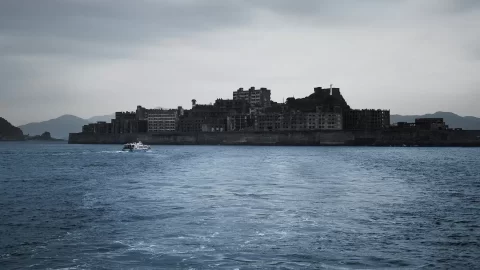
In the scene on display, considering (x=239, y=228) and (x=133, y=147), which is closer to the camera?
(x=239, y=228)

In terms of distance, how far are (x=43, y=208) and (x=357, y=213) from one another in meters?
20.2

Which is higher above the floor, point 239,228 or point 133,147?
point 133,147

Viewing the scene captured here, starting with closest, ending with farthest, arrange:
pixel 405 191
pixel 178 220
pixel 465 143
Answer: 1. pixel 178 220
2. pixel 405 191
3. pixel 465 143

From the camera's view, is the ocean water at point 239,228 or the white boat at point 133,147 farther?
the white boat at point 133,147

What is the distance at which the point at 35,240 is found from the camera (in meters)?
22.6

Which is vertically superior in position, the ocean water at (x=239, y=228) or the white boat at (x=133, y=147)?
the white boat at (x=133, y=147)

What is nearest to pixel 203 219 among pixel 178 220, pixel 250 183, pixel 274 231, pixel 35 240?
pixel 178 220

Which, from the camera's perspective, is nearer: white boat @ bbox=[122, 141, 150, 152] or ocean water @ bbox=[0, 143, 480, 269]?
ocean water @ bbox=[0, 143, 480, 269]

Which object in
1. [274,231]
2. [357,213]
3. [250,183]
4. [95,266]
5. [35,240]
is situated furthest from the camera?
[250,183]

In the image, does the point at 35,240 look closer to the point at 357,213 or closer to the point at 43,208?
the point at 43,208

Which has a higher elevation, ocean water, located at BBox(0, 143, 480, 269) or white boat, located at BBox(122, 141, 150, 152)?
white boat, located at BBox(122, 141, 150, 152)

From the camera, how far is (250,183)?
50.5 meters

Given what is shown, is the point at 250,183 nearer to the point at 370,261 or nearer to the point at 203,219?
the point at 203,219

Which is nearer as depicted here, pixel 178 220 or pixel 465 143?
pixel 178 220
